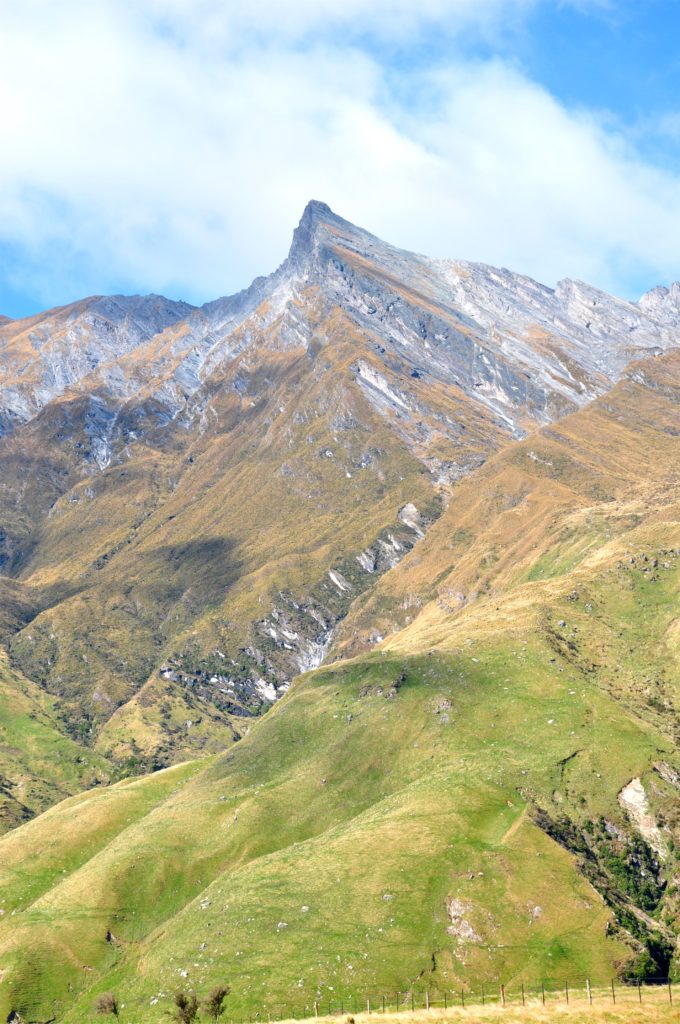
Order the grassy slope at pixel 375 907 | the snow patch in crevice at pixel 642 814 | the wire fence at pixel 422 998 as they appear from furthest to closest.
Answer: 1. the snow patch in crevice at pixel 642 814
2. the grassy slope at pixel 375 907
3. the wire fence at pixel 422 998

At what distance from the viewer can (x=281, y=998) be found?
466 ft

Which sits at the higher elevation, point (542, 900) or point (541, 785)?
point (541, 785)

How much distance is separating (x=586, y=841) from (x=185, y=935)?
7537cm

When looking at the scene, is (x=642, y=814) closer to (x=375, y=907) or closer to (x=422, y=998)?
(x=375, y=907)

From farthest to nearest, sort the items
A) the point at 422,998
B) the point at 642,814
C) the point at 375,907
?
the point at 642,814, the point at 375,907, the point at 422,998

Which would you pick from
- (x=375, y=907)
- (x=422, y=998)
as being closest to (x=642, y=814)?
(x=375, y=907)

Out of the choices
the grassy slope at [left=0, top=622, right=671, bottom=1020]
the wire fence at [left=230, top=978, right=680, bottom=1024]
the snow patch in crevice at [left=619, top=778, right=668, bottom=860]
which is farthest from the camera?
the snow patch in crevice at [left=619, top=778, right=668, bottom=860]

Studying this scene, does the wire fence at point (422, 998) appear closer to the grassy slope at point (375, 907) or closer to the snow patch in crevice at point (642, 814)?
the grassy slope at point (375, 907)

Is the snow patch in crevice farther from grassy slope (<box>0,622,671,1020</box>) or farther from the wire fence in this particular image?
the wire fence

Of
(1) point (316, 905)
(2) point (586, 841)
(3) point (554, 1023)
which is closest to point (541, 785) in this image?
(2) point (586, 841)

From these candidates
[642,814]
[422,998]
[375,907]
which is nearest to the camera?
[422,998]

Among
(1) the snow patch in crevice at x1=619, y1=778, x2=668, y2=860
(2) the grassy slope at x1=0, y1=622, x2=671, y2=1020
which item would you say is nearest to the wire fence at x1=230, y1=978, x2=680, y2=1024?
(2) the grassy slope at x1=0, y1=622, x2=671, y2=1020

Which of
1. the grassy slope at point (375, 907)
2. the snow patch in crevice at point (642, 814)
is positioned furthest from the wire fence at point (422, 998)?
the snow patch in crevice at point (642, 814)

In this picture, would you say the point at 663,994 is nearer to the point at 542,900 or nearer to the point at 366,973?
the point at 542,900
